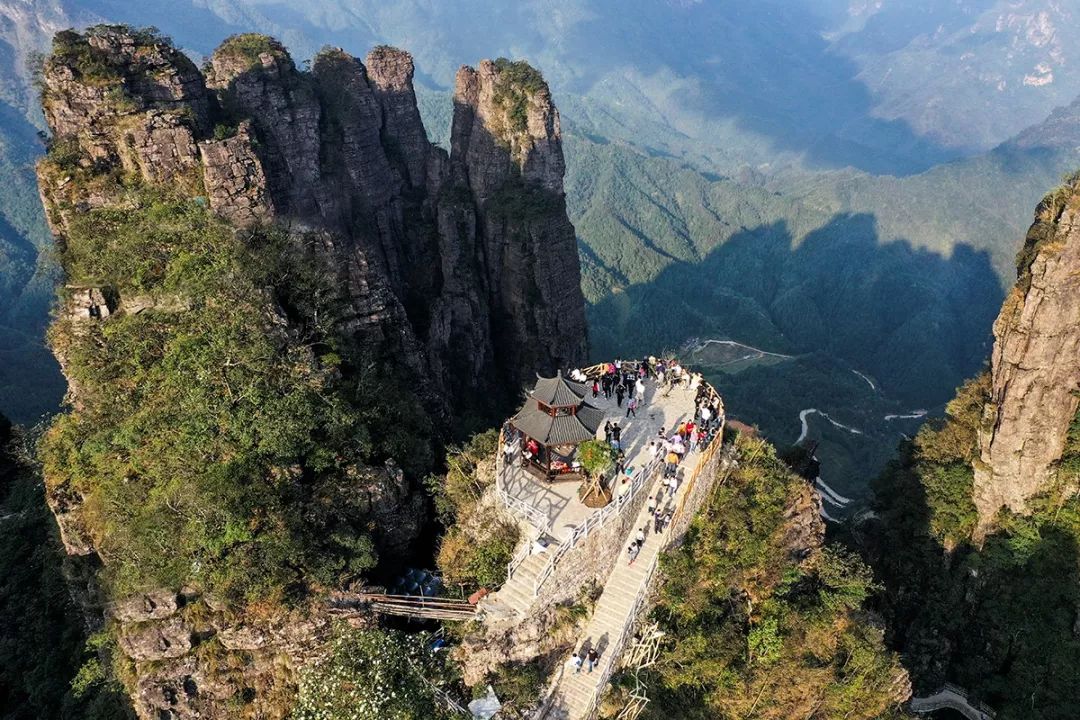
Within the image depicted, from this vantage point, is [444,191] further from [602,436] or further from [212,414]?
[212,414]

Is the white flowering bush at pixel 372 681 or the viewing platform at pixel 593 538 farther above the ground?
the viewing platform at pixel 593 538

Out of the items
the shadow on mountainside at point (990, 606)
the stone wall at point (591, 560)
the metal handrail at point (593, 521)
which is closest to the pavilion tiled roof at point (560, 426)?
the metal handrail at point (593, 521)

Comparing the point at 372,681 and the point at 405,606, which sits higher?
the point at 405,606

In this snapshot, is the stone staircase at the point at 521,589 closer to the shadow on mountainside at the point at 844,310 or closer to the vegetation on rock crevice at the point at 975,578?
the vegetation on rock crevice at the point at 975,578

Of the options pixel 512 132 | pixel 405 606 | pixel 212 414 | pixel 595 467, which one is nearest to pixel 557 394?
pixel 595 467

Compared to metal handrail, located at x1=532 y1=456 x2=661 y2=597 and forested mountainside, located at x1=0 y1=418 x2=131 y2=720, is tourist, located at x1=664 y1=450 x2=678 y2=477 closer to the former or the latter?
metal handrail, located at x1=532 y1=456 x2=661 y2=597
